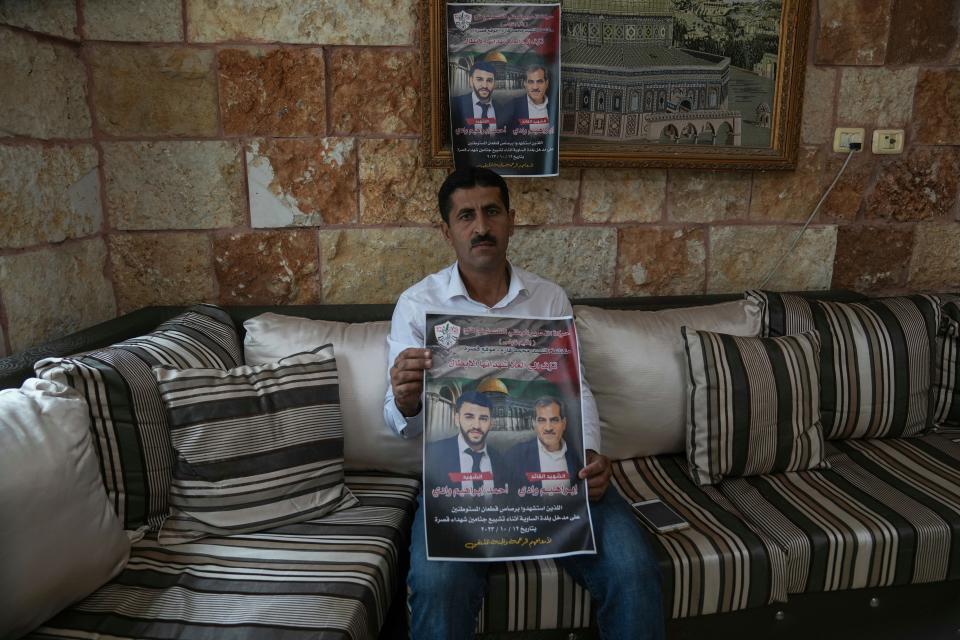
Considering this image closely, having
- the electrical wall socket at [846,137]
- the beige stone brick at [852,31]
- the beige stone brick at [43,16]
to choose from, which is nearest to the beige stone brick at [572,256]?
the electrical wall socket at [846,137]

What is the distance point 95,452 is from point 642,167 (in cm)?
171

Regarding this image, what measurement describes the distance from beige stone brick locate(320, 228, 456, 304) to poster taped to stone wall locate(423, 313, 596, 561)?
0.80 metres

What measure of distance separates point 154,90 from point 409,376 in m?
1.29

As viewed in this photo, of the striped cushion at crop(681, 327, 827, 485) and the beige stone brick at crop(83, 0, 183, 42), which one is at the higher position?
the beige stone brick at crop(83, 0, 183, 42)

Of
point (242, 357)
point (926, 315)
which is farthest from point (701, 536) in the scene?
point (242, 357)

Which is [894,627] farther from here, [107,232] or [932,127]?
[107,232]

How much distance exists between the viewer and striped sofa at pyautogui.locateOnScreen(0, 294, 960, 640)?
1187mm

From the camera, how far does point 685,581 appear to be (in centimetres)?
137

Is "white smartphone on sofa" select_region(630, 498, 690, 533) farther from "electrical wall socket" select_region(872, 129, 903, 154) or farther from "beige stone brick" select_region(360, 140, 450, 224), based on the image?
"electrical wall socket" select_region(872, 129, 903, 154)

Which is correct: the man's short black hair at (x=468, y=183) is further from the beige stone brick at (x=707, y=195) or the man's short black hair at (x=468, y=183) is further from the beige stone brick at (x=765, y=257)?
the beige stone brick at (x=765, y=257)

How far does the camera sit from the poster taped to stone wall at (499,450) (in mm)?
1252

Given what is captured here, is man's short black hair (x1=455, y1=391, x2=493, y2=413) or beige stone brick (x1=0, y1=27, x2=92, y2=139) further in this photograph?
beige stone brick (x1=0, y1=27, x2=92, y2=139)

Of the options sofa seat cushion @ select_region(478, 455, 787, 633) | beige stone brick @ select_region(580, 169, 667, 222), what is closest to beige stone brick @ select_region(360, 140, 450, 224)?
beige stone brick @ select_region(580, 169, 667, 222)

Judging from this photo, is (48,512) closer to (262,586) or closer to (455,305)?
(262,586)
